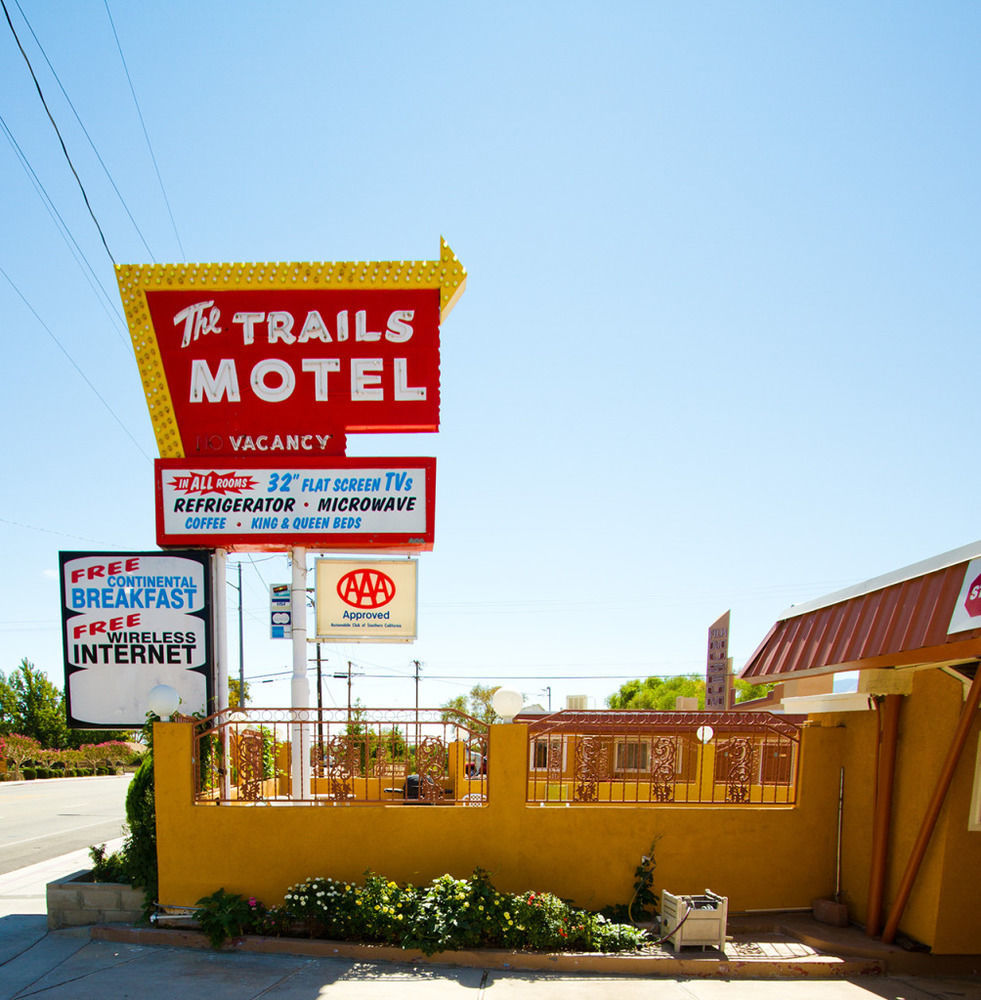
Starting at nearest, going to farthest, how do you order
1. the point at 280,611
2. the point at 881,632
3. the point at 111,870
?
the point at 881,632
the point at 111,870
the point at 280,611

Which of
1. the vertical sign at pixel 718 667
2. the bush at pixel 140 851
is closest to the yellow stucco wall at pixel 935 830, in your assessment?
the bush at pixel 140 851

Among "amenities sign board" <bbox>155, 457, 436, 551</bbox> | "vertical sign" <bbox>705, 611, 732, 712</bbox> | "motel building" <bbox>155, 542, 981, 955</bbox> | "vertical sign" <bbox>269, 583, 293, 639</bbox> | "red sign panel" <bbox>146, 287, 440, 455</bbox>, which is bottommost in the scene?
"vertical sign" <bbox>705, 611, 732, 712</bbox>

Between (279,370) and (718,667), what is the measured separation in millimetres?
22086

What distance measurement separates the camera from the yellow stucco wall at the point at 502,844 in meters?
7.86

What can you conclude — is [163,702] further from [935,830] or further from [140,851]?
[935,830]

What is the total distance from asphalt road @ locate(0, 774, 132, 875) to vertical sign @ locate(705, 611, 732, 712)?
19312mm

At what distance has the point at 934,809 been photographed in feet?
22.1

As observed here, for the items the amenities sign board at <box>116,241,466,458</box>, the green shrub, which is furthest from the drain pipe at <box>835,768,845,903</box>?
the green shrub

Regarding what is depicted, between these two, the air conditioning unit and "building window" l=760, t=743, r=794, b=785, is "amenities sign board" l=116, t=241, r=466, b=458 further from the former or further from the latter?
the air conditioning unit

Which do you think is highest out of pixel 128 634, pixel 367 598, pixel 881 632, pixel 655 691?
pixel 881 632

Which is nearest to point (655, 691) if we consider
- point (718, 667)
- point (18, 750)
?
point (718, 667)

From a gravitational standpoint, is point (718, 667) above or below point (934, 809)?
below

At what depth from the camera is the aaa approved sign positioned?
10273 mm

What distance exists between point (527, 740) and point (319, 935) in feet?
9.51
